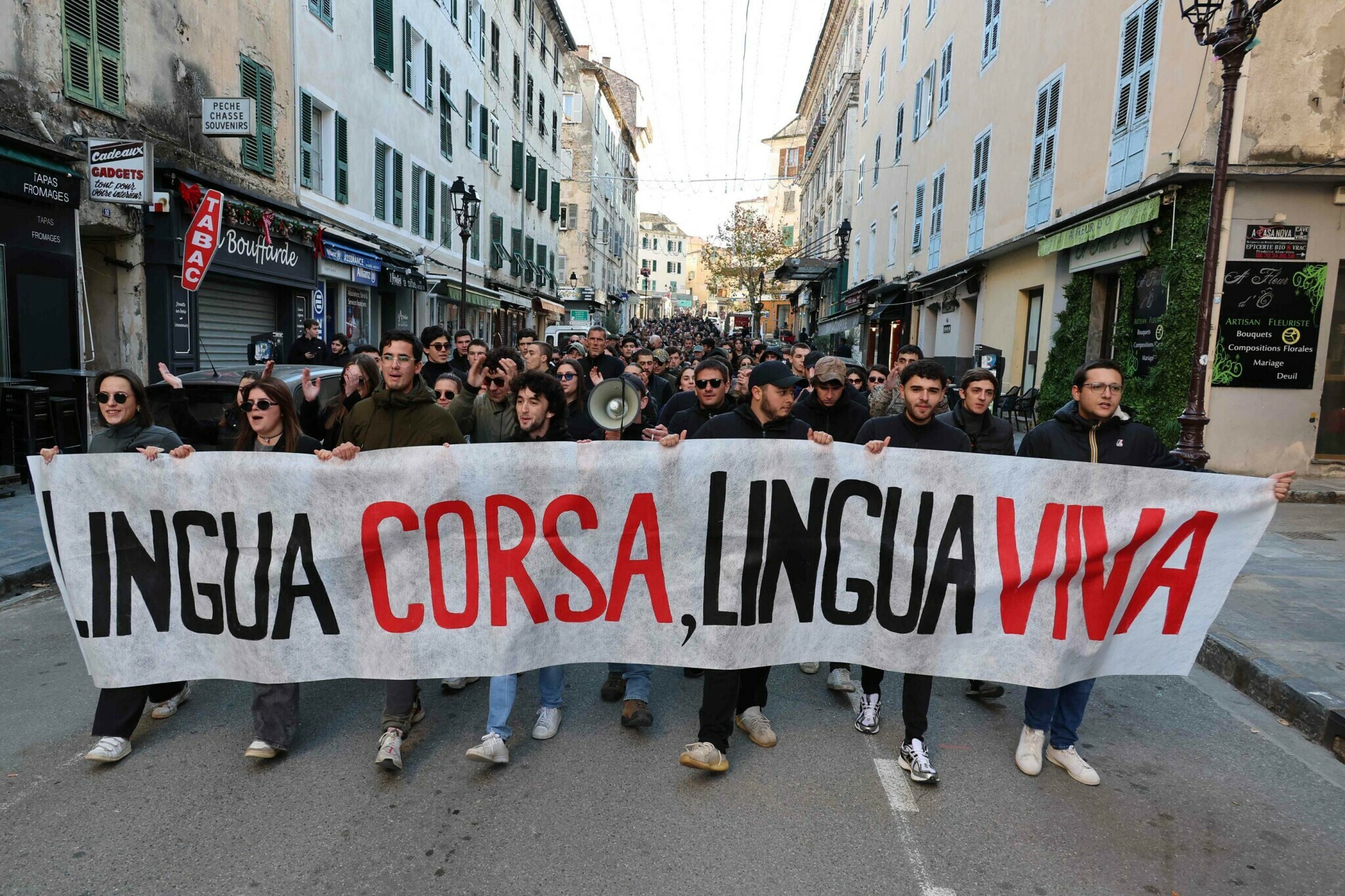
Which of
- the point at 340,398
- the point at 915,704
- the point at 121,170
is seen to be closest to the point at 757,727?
the point at 915,704

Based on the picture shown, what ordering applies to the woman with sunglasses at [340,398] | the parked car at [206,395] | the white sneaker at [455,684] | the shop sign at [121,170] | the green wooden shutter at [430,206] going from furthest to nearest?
the green wooden shutter at [430,206]
the shop sign at [121,170]
the parked car at [206,395]
the woman with sunglasses at [340,398]
the white sneaker at [455,684]

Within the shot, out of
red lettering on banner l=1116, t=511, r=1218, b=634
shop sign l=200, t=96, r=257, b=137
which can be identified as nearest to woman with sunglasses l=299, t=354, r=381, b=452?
red lettering on banner l=1116, t=511, r=1218, b=634

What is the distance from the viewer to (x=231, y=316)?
15.2 meters

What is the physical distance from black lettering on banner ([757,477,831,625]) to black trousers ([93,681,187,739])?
284 cm

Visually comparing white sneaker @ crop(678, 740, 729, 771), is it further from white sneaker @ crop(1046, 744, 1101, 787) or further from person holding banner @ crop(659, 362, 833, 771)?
white sneaker @ crop(1046, 744, 1101, 787)

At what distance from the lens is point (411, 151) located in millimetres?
22828

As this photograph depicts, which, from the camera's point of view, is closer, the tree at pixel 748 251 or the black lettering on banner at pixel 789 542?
the black lettering on banner at pixel 789 542

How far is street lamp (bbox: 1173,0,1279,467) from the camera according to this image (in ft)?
27.6

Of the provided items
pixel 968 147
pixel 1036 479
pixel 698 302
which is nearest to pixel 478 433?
pixel 1036 479

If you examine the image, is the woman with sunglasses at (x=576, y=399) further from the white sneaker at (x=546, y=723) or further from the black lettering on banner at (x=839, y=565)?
the black lettering on banner at (x=839, y=565)

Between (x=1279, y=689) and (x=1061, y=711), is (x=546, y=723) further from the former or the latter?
(x=1279, y=689)

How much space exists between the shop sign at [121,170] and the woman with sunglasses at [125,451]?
25.8 feet

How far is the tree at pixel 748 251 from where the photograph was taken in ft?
176

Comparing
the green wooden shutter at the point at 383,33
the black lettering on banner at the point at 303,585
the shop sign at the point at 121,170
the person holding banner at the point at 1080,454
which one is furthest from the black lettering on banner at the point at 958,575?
the green wooden shutter at the point at 383,33
